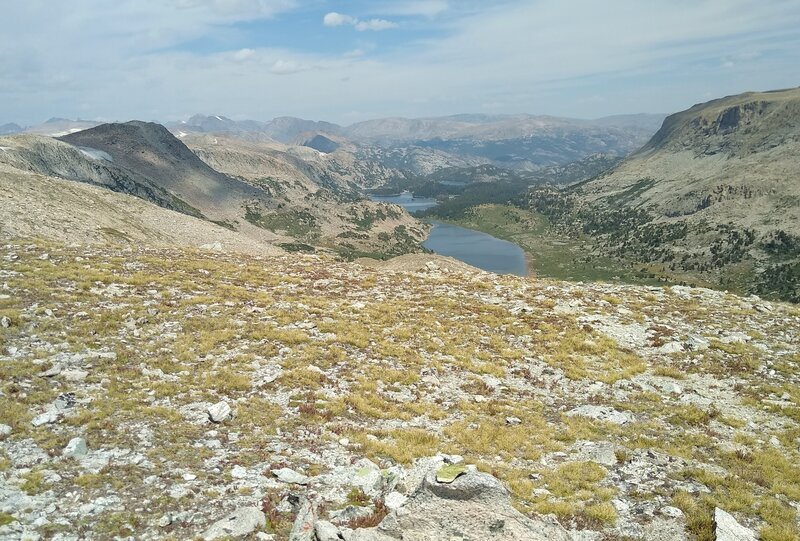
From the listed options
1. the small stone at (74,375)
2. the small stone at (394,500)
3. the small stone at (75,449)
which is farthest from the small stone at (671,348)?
the small stone at (74,375)

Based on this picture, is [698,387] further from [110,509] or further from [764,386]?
[110,509]

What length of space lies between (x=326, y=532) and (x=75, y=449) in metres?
8.16

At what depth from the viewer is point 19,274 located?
25969mm

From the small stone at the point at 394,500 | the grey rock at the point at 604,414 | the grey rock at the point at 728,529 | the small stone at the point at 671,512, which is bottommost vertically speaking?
the grey rock at the point at 604,414

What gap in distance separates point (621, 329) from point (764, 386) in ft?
26.7

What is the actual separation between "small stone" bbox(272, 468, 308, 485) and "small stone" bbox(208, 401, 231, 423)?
3.76 meters

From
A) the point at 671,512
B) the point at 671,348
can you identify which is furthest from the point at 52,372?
the point at 671,348

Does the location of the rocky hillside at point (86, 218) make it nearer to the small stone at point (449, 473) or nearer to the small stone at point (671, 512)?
the small stone at point (449, 473)

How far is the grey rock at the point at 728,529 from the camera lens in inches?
428

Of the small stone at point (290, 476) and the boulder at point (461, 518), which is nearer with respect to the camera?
the boulder at point (461, 518)

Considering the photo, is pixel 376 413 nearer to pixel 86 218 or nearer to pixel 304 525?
pixel 304 525

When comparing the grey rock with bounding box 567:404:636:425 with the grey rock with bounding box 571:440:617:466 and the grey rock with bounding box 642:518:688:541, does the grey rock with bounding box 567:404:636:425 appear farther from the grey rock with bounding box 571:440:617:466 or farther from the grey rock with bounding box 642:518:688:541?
the grey rock with bounding box 642:518:688:541

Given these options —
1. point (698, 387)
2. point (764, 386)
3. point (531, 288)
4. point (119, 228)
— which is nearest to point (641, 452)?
point (698, 387)

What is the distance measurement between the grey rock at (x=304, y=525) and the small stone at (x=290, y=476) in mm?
1710
